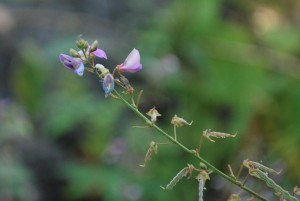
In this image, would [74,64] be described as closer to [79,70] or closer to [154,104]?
[79,70]

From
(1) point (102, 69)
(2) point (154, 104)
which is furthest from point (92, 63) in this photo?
(2) point (154, 104)

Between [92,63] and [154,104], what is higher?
[92,63]

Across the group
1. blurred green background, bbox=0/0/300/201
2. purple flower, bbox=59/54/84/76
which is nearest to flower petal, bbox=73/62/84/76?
purple flower, bbox=59/54/84/76

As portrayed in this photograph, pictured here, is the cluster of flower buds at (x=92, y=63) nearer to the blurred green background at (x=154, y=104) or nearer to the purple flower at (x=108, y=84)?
the purple flower at (x=108, y=84)

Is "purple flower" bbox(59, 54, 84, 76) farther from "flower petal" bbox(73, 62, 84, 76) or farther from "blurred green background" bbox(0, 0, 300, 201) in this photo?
"blurred green background" bbox(0, 0, 300, 201)

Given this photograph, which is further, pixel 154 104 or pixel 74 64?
pixel 154 104

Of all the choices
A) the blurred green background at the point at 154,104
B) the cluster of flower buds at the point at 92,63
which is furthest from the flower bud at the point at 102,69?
the blurred green background at the point at 154,104

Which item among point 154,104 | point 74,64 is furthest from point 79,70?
point 154,104

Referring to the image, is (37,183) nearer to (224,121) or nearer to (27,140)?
(27,140)

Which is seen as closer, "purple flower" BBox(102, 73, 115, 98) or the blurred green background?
"purple flower" BBox(102, 73, 115, 98)

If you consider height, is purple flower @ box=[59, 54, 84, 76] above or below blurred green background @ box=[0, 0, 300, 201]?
above
